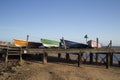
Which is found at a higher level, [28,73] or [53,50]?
[53,50]

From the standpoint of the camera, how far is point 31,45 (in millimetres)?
33094

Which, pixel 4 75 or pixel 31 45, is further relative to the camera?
pixel 31 45

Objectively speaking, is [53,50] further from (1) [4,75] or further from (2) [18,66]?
(1) [4,75]

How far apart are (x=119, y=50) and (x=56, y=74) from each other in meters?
13.2

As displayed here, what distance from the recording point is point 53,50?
2655cm

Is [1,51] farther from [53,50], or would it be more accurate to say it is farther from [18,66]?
[53,50]

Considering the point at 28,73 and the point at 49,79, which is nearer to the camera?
the point at 49,79

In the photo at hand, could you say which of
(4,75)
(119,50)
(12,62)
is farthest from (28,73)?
(119,50)

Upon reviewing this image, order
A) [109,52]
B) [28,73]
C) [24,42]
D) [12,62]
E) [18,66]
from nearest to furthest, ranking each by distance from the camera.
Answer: [28,73] → [18,66] → [12,62] → [109,52] → [24,42]

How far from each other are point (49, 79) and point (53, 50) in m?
8.14

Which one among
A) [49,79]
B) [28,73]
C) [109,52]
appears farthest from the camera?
[109,52]

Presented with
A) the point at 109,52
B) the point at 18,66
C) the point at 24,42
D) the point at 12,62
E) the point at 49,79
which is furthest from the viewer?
the point at 24,42

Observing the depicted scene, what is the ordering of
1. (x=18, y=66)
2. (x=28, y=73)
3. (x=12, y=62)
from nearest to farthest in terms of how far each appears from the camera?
1. (x=28, y=73)
2. (x=18, y=66)
3. (x=12, y=62)

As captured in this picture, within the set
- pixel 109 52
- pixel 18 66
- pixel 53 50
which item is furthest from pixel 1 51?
pixel 109 52
